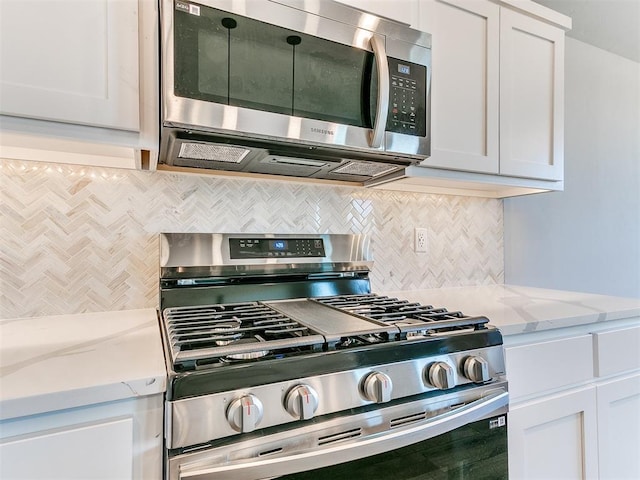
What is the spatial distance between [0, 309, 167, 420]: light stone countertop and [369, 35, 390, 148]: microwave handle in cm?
81

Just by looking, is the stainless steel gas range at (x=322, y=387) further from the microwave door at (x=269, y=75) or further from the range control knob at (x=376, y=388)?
the microwave door at (x=269, y=75)

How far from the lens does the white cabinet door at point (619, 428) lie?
1217mm

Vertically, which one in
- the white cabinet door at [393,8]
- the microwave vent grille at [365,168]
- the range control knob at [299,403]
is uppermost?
the white cabinet door at [393,8]

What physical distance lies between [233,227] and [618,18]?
7.67 ft

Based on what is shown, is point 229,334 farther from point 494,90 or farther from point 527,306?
point 494,90

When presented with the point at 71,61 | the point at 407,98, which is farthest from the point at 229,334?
the point at 407,98

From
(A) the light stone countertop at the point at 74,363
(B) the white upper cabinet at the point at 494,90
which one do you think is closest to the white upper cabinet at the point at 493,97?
(B) the white upper cabinet at the point at 494,90

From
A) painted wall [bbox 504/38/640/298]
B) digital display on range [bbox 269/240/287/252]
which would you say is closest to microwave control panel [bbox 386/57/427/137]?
digital display on range [bbox 269/240/287/252]

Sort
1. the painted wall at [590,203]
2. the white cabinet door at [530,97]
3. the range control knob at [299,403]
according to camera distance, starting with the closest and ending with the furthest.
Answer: the range control knob at [299,403] → the white cabinet door at [530,97] → the painted wall at [590,203]

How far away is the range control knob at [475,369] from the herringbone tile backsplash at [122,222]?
0.69m

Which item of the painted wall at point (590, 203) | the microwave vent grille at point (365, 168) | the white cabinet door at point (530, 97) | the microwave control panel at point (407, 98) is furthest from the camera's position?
the painted wall at point (590, 203)

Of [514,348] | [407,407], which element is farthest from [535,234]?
[407,407]

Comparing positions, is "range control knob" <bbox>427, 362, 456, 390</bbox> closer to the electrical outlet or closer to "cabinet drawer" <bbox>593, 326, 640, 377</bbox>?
"cabinet drawer" <bbox>593, 326, 640, 377</bbox>

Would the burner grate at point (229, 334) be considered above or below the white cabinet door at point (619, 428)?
above
